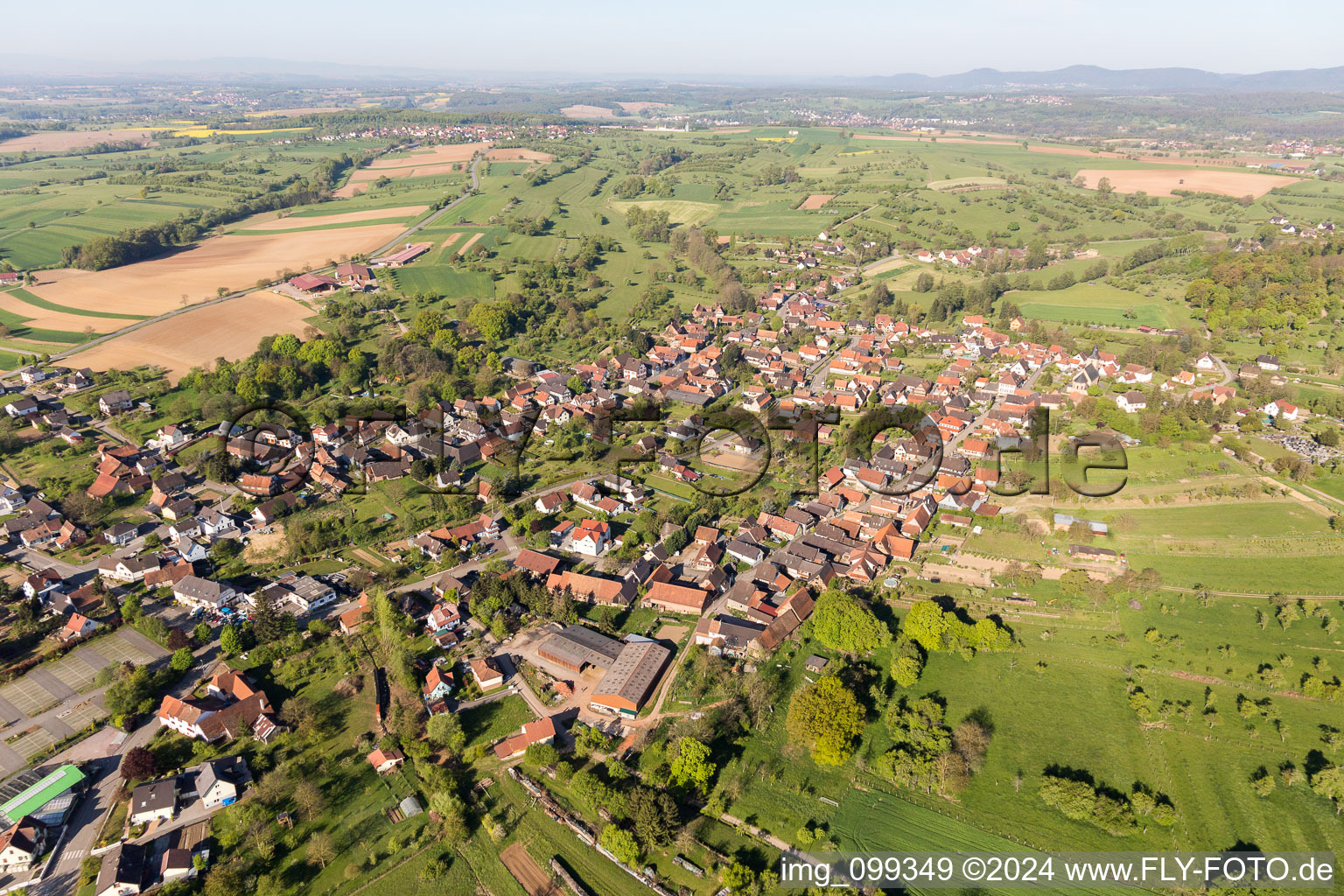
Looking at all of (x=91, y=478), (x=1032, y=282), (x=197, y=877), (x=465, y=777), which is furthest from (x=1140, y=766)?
(x=1032, y=282)

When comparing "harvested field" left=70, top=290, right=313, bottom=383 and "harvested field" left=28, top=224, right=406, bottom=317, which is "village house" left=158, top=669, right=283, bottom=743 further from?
"harvested field" left=28, top=224, right=406, bottom=317

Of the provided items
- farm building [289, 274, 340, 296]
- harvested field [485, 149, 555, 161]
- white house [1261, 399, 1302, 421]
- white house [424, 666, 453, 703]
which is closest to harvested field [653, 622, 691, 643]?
white house [424, 666, 453, 703]

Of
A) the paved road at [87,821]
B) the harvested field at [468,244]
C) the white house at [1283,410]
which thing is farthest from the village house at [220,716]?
the harvested field at [468,244]

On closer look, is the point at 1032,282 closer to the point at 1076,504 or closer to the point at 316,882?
the point at 1076,504

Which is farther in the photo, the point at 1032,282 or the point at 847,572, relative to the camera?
the point at 1032,282

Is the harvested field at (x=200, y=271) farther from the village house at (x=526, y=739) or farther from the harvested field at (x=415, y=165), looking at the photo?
the village house at (x=526, y=739)

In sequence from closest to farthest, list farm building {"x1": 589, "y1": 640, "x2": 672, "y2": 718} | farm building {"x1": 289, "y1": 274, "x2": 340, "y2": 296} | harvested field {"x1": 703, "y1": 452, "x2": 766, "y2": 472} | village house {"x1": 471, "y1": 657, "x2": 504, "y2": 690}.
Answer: farm building {"x1": 589, "y1": 640, "x2": 672, "y2": 718} < village house {"x1": 471, "y1": 657, "x2": 504, "y2": 690} < harvested field {"x1": 703, "y1": 452, "x2": 766, "y2": 472} < farm building {"x1": 289, "y1": 274, "x2": 340, "y2": 296}
